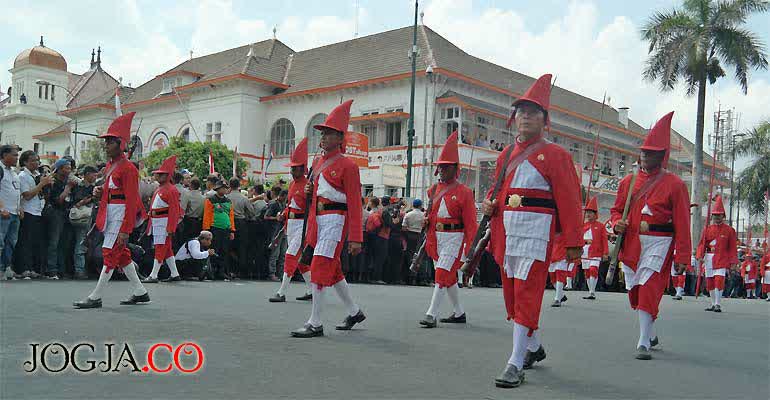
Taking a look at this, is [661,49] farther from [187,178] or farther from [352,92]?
[187,178]

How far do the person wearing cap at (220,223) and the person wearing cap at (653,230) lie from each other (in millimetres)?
9748

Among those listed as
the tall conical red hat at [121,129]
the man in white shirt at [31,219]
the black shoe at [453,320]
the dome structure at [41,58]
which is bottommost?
the black shoe at [453,320]

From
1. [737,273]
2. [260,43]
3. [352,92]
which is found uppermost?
[260,43]

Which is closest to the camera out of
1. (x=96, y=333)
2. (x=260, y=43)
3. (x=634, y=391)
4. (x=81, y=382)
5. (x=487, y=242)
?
(x=81, y=382)

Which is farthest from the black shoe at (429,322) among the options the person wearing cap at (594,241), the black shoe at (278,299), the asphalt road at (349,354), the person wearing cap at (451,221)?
the person wearing cap at (594,241)

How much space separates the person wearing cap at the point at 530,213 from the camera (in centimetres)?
614

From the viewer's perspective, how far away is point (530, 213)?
6.30m

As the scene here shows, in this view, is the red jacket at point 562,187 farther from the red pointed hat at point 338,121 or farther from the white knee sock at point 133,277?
the white knee sock at point 133,277

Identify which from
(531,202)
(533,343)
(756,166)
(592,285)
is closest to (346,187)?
(531,202)

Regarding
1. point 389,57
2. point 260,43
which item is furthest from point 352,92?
point 260,43

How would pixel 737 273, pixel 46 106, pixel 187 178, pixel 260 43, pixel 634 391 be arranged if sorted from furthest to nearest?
pixel 46 106 → pixel 260 43 → pixel 737 273 → pixel 187 178 → pixel 634 391

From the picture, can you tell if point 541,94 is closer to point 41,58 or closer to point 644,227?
point 644,227

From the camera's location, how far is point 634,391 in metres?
5.92

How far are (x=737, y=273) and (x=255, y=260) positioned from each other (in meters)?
24.6
